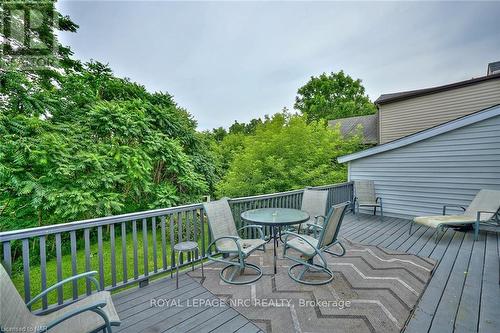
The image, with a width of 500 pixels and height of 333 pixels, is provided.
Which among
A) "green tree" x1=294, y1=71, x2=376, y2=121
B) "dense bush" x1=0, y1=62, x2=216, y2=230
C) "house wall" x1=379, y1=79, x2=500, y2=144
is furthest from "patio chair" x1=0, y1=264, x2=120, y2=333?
"green tree" x1=294, y1=71, x2=376, y2=121

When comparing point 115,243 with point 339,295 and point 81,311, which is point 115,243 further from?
point 339,295

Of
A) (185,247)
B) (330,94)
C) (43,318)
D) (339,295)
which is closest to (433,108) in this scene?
(339,295)

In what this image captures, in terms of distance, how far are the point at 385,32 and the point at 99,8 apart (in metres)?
10.8

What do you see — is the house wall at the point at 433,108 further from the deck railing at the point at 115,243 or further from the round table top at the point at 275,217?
the round table top at the point at 275,217

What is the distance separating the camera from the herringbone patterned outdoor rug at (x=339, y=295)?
2.07 meters

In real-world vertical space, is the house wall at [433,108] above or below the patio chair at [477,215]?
above

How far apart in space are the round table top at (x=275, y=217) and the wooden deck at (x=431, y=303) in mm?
1098

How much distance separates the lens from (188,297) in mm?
2564

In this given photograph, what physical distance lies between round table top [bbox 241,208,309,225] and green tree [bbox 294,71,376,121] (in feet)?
91.2

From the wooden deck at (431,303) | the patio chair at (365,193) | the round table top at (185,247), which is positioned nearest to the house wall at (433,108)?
the patio chair at (365,193)

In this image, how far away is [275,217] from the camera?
3.24 meters

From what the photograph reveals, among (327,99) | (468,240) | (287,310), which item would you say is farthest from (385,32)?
(327,99)

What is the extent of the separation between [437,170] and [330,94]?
2833 centimetres

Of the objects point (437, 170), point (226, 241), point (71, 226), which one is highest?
point (437, 170)
